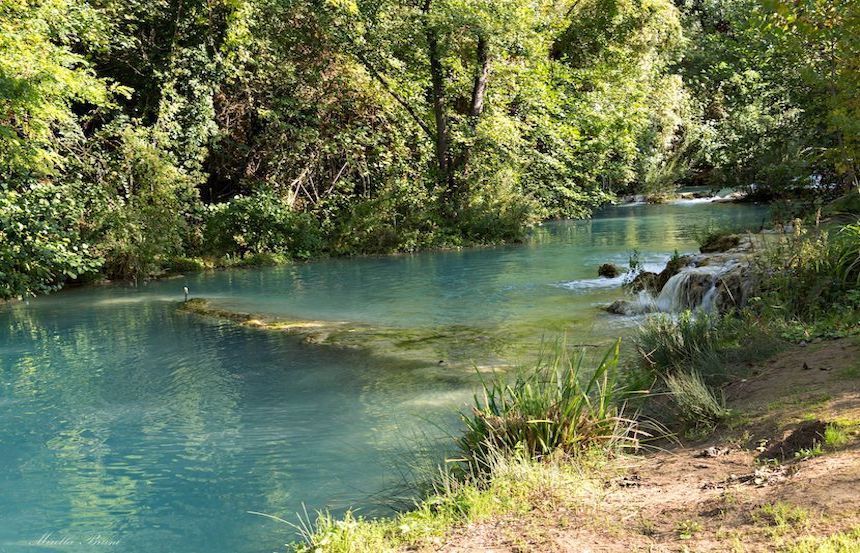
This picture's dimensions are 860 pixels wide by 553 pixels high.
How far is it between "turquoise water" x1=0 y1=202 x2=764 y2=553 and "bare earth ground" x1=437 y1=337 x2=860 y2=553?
1.58 meters

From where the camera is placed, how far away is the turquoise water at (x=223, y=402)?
557 centimetres

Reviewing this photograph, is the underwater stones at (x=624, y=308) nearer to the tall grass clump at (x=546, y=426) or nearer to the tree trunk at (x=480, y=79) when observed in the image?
the tall grass clump at (x=546, y=426)

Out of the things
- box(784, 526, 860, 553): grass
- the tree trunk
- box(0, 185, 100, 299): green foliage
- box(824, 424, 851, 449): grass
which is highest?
the tree trunk

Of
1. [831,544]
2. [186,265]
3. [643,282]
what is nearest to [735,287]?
[643,282]

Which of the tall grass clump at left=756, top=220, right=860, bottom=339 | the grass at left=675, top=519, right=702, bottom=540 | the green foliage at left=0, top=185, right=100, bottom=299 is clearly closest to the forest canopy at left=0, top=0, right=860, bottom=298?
the green foliage at left=0, top=185, right=100, bottom=299

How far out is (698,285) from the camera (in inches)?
Result: 457

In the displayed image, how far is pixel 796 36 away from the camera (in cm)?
1130

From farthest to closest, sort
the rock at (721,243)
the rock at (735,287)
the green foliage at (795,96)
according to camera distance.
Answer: the rock at (721,243) → the rock at (735,287) → the green foliage at (795,96)

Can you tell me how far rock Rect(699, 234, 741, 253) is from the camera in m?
14.8

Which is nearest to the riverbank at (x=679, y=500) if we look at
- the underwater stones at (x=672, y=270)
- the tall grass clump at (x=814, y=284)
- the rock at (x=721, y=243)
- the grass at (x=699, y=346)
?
the grass at (x=699, y=346)

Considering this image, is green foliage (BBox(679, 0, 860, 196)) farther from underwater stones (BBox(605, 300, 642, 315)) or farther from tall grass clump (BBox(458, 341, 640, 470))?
tall grass clump (BBox(458, 341, 640, 470))

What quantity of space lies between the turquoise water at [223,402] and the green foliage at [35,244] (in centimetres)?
57

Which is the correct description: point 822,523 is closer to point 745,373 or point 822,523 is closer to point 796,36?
point 745,373

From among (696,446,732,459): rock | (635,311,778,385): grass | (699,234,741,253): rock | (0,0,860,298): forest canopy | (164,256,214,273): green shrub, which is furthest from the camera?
(164,256,214,273): green shrub
